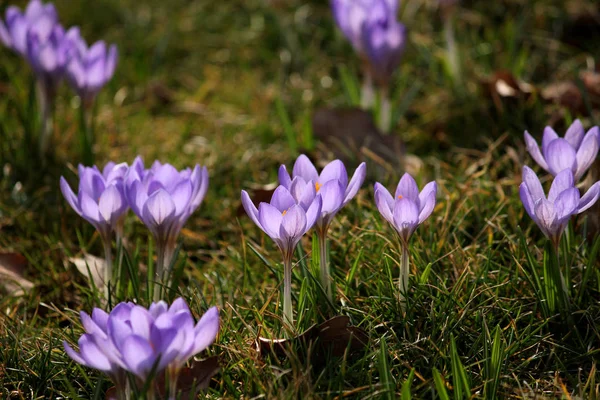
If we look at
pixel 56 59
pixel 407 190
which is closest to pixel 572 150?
pixel 407 190

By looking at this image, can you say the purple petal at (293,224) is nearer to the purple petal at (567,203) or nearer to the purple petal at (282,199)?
the purple petal at (282,199)

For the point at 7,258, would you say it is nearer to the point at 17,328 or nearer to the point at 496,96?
the point at 17,328

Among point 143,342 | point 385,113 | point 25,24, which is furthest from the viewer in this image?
point 385,113

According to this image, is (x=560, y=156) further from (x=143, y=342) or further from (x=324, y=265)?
(x=143, y=342)

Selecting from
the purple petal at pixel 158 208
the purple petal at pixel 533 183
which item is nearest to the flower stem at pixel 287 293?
the purple petal at pixel 158 208

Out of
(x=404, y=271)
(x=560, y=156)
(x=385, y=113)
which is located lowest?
(x=385, y=113)

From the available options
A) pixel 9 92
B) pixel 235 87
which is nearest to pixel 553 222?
pixel 235 87
